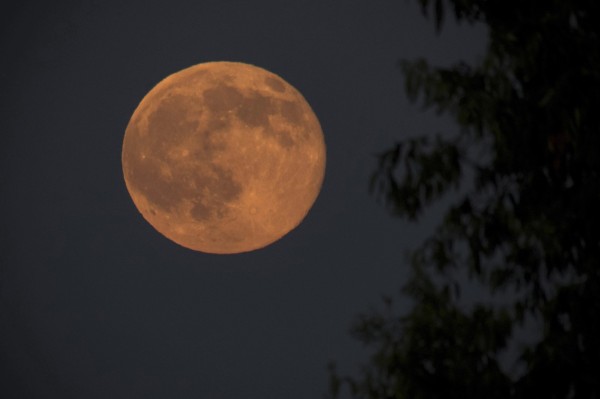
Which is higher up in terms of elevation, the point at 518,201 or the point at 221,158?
the point at 221,158

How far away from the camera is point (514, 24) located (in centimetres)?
641

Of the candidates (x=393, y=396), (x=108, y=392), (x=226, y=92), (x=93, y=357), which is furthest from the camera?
(x=93, y=357)

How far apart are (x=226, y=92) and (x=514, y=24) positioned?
12.8 ft

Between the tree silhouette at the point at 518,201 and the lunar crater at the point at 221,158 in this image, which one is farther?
the lunar crater at the point at 221,158

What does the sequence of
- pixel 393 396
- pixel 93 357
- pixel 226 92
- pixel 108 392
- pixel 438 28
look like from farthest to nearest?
1. pixel 93 357
2. pixel 108 392
3. pixel 226 92
4. pixel 393 396
5. pixel 438 28

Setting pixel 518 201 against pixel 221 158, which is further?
pixel 221 158

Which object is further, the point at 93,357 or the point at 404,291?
the point at 93,357

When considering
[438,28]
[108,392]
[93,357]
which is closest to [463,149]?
[438,28]

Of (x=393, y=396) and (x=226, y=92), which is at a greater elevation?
(x=226, y=92)

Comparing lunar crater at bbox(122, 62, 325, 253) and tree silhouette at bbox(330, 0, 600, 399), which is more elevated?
lunar crater at bbox(122, 62, 325, 253)

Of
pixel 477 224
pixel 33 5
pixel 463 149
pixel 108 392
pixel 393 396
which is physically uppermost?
pixel 33 5

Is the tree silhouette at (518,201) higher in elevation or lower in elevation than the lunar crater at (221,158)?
lower

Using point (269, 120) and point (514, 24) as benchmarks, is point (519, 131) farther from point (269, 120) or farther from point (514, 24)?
point (269, 120)

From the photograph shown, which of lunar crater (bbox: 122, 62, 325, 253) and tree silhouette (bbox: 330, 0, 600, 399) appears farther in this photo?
lunar crater (bbox: 122, 62, 325, 253)
